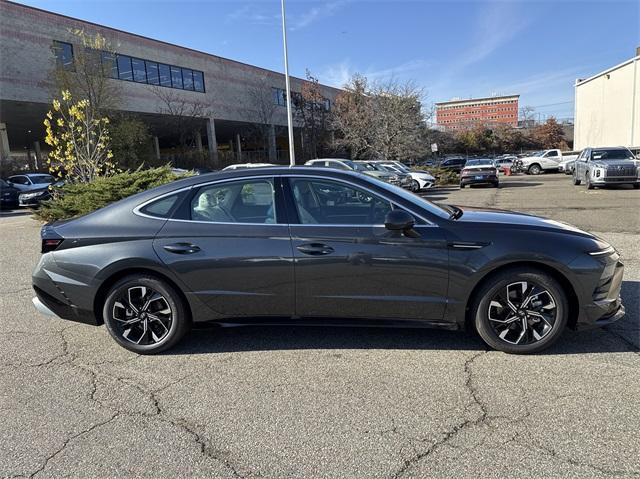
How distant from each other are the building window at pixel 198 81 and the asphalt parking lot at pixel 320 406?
37.9 meters

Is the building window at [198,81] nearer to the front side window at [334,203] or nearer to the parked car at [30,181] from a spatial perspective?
the parked car at [30,181]

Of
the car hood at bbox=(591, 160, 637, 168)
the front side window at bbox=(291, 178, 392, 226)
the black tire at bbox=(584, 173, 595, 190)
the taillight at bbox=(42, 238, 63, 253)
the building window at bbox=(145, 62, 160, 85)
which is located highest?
the building window at bbox=(145, 62, 160, 85)

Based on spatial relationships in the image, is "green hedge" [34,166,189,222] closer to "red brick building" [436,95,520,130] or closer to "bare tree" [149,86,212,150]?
"bare tree" [149,86,212,150]

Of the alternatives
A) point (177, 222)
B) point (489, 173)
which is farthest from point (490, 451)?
point (489, 173)

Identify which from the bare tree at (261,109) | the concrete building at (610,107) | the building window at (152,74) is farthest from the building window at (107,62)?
the concrete building at (610,107)

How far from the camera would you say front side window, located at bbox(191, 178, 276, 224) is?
12.0 ft

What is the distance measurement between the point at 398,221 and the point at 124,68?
3428 cm

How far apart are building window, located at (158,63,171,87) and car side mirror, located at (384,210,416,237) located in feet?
119

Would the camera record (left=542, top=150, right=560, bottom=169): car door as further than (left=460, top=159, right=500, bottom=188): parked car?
Yes

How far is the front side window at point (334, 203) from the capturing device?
356cm

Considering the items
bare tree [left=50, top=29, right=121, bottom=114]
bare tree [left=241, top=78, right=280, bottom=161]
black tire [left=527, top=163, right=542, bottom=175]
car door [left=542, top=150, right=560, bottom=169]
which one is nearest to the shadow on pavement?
bare tree [left=50, top=29, right=121, bottom=114]

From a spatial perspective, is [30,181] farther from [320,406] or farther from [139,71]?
[320,406]

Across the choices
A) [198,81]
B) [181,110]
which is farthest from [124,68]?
[198,81]

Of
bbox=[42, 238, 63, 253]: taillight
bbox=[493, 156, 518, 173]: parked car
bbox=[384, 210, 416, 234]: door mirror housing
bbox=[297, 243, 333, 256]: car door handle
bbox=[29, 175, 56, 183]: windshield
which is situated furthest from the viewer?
bbox=[493, 156, 518, 173]: parked car
